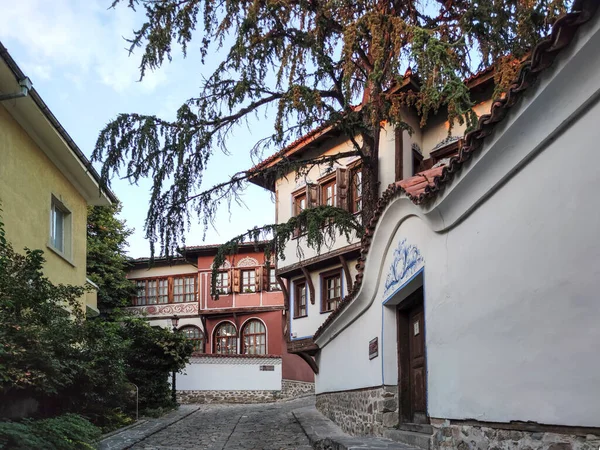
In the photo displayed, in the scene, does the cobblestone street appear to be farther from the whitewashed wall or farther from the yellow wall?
the whitewashed wall

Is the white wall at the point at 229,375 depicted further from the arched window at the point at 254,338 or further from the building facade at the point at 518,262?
the building facade at the point at 518,262

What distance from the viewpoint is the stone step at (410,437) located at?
19.8ft

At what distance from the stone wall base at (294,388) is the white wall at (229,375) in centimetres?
33

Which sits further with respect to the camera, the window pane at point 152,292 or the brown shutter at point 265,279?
the window pane at point 152,292

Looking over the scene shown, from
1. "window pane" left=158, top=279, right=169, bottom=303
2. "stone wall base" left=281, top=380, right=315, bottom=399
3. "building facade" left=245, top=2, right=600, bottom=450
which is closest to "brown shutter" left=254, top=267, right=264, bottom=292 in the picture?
"stone wall base" left=281, top=380, right=315, bottom=399

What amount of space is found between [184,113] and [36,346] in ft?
17.8

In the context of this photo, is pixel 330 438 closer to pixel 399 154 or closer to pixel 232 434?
pixel 232 434

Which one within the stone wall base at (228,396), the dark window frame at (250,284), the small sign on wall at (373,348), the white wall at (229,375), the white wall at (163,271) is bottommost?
the stone wall base at (228,396)

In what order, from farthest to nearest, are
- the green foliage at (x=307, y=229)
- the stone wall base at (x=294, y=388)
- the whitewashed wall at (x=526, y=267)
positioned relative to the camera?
the stone wall base at (x=294, y=388), the green foliage at (x=307, y=229), the whitewashed wall at (x=526, y=267)

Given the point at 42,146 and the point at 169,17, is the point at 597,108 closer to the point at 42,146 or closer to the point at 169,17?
the point at 169,17

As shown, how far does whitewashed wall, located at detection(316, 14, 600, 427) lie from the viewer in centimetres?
331

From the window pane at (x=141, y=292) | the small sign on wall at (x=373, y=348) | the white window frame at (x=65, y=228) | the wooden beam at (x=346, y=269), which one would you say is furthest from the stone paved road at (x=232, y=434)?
the window pane at (x=141, y=292)

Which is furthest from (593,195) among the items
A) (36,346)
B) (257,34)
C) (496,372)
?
(257,34)

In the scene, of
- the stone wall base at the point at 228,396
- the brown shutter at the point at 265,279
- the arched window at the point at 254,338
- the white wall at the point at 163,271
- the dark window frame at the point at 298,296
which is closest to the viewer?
the dark window frame at the point at 298,296
